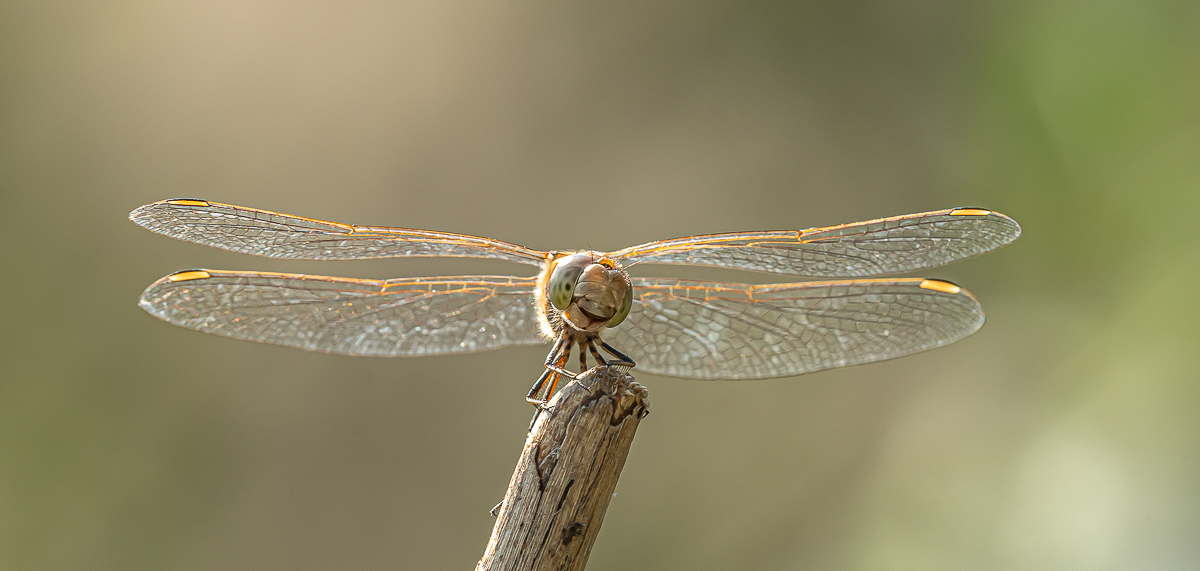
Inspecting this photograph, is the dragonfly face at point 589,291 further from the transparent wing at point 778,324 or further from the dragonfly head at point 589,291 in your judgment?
the transparent wing at point 778,324

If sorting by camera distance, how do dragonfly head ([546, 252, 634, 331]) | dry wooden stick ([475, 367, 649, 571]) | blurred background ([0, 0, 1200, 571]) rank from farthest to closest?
blurred background ([0, 0, 1200, 571])
dragonfly head ([546, 252, 634, 331])
dry wooden stick ([475, 367, 649, 571])

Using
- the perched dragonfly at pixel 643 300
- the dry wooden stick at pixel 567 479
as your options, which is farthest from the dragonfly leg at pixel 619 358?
the dry wooden stick at pixel 567 479

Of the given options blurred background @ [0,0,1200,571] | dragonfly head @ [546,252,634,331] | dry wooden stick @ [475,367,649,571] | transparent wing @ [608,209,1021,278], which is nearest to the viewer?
dry wooden stick @ [475,367,649,571]

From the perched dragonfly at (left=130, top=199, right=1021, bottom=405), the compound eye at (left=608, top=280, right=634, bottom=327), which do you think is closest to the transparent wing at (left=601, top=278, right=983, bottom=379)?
the perched dragonfly at (left=130, top=199, right=1021, bottom=405)

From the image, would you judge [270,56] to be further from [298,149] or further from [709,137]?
[709,137]

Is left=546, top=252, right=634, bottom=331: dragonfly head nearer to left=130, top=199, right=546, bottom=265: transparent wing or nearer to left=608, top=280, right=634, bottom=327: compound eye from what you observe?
left=608, top=280, right=634, bottom=327: compound eye

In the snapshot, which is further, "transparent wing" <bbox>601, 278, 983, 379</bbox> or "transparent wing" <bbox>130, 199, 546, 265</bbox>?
"transparent wing" <bbox>601, 278, 983, 379</bbox>

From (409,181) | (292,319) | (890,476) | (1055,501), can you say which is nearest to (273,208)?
(409,181)
